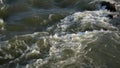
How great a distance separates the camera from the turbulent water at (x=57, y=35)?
10398mm

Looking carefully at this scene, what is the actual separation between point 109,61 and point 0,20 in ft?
18.5

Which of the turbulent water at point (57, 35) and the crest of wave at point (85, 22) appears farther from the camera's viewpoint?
the crest of wave at point (85, 22)

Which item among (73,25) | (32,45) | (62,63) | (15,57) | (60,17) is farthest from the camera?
(60,17)

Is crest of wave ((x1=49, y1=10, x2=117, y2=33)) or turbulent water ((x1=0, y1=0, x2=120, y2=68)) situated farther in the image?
crest of wave ((x1=49, y1=10, x2=117, y2=33))

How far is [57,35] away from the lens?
12.4 m

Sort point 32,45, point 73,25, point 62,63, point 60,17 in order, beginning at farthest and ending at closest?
point 60,17, point 73,25, point 32,45, point 62,63

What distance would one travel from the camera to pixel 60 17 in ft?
47.4

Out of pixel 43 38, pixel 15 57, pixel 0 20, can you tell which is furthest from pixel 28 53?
pixel 0 20

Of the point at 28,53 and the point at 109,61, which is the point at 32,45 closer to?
the point at 28,53

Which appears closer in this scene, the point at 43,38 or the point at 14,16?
the point at 43,38

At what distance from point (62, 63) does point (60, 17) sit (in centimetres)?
462

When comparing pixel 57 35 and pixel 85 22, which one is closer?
pixel 57 35

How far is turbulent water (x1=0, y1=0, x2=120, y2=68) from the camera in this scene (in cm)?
1040

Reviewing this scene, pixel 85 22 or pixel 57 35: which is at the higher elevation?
pixel 85 22
